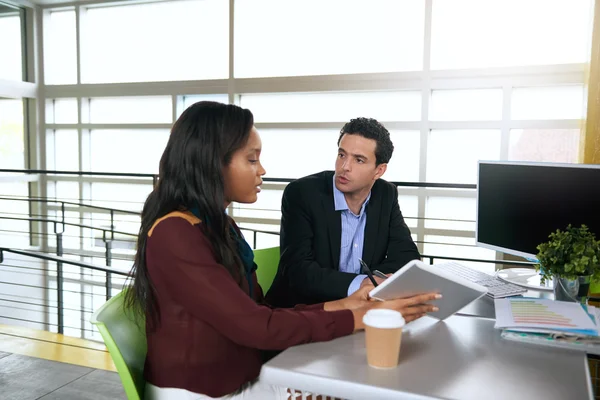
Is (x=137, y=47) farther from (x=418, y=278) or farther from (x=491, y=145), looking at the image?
(x=418, y=278)

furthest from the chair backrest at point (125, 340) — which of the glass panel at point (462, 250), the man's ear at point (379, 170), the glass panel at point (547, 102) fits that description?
the glass panel at point (547, 102)

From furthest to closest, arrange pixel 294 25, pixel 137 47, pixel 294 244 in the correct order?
pixel 137 47
pixel 294 25
pixel 294 244

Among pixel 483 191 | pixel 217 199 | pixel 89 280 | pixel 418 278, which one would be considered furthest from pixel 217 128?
pixel 89 280

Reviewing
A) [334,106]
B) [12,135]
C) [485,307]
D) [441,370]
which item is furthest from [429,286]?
[12,135]

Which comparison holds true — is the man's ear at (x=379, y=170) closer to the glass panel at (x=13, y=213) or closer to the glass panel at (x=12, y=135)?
the glass panel at (x=13, y=213)

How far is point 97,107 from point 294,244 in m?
5.33

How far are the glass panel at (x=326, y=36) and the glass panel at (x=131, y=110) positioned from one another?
1.05m

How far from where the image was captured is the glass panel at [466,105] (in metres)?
4.53

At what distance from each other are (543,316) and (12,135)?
21.9 feet

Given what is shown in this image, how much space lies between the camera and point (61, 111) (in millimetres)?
6445

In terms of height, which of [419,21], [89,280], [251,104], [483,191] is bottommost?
[89,280]

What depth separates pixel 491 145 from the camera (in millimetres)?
4605

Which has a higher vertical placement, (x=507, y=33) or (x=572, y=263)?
(x=507, y=33)

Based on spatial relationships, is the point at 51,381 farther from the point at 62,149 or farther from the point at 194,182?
the point at 62,149
